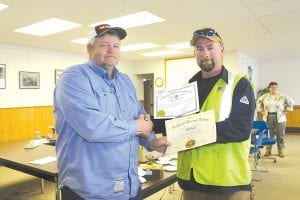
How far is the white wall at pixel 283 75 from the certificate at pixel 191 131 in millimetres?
10113

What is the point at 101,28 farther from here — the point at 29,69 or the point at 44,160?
the point at 29,69

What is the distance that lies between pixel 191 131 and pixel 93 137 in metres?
0.53

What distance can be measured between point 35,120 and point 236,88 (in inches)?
271

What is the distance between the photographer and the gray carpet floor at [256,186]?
3.96 metres

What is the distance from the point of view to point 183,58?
31.7 ft

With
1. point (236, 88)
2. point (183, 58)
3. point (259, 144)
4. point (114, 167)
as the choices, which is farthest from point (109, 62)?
point (183, 58)

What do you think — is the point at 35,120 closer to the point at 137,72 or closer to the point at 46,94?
the point at 46,94

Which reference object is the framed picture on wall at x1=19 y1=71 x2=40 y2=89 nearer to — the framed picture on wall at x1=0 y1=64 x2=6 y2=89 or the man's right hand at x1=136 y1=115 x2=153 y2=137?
the framed picture on wall at x1=0 y1=64 x2=6 y2=89

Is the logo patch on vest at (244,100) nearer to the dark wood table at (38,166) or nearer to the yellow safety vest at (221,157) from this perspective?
the yellow safety vest at (221,157)

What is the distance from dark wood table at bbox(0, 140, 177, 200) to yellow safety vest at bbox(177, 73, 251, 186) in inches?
25.5

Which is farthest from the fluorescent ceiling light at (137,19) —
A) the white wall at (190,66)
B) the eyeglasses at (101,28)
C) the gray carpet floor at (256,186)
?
the white wall at (190,66)

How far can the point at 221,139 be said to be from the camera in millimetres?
1518

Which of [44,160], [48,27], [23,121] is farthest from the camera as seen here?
[23,121]

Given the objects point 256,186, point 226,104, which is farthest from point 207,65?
point 256,186
